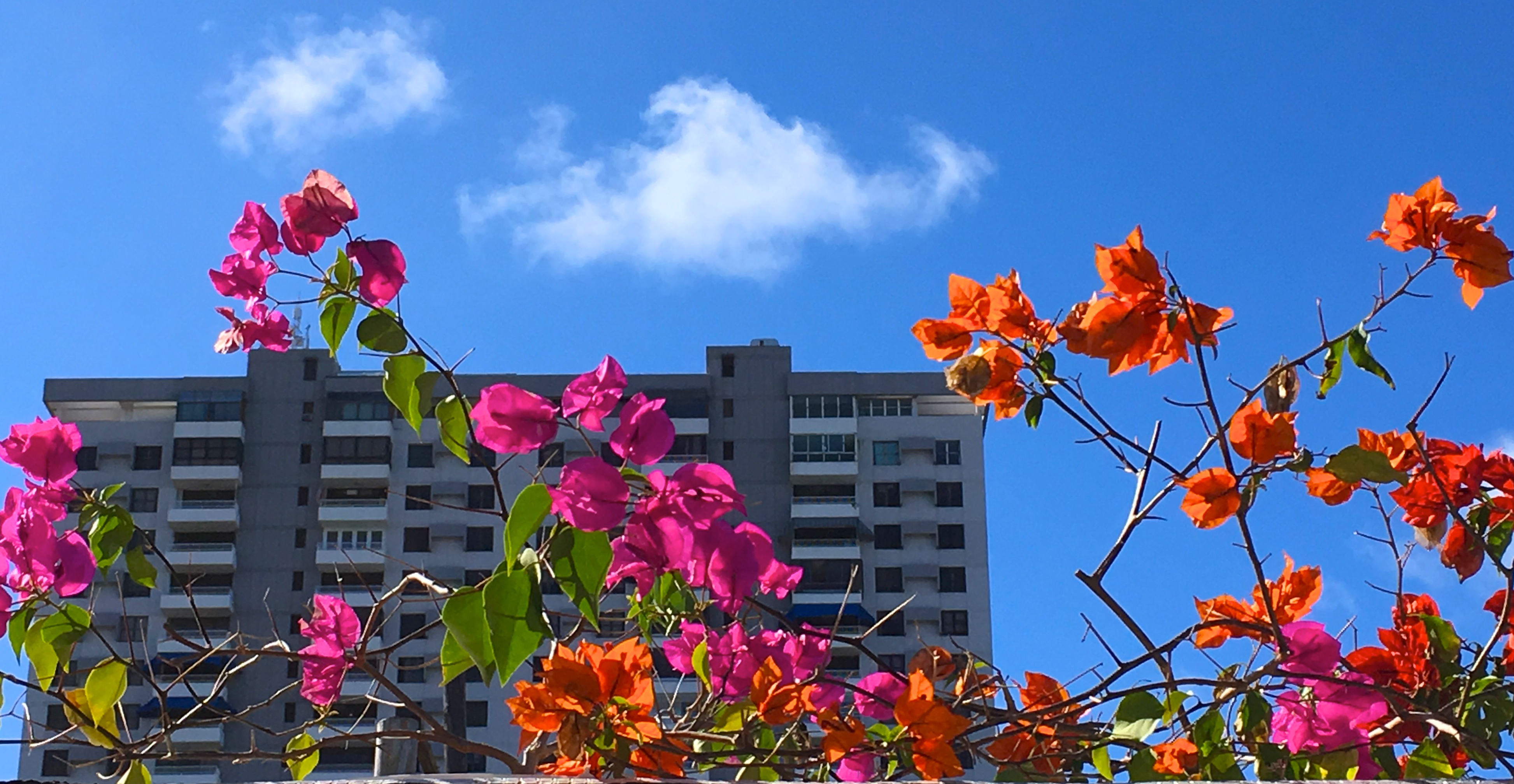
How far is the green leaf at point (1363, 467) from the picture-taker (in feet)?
3.33

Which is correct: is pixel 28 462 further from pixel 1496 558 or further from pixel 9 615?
pixel 1496 558

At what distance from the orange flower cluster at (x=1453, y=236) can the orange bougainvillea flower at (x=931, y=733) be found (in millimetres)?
534

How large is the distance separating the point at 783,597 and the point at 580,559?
1.06ft

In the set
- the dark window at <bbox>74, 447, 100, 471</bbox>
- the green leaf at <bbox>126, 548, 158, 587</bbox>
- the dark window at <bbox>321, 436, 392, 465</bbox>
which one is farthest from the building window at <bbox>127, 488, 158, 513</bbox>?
the green leaf at <bbox>126, 548, 158, 587</bbox>

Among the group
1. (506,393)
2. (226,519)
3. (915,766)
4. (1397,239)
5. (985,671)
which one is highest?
(226,519)

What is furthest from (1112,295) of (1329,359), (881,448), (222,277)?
(881,448)

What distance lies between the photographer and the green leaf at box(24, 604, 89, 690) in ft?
3.70

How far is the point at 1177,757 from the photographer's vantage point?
3.74 feet

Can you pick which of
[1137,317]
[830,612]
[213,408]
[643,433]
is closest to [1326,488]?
[1137,317]

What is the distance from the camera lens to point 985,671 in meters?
1.43

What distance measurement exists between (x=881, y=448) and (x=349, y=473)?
9.68m

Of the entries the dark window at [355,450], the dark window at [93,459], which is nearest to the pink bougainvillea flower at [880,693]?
the dark window at [355,450]

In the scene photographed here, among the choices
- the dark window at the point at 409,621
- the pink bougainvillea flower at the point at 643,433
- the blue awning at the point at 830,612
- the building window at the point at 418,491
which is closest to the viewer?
the pink bougainvillea flower at the point at 643,433

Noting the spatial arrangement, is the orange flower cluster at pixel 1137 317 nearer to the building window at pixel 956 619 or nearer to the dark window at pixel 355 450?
the building window at pixel 956 619
